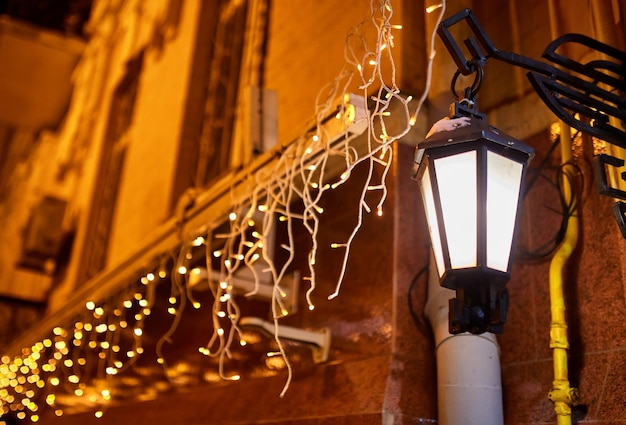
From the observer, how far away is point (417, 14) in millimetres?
5164

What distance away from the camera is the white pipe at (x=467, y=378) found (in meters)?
3.63

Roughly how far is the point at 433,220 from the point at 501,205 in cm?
31

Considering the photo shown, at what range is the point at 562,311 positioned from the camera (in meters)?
3.60

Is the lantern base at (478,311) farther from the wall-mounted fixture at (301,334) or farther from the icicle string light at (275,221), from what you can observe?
the wall-mounted fixture at (301,334)

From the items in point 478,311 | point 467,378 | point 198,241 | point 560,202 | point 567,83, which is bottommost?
point 467,378

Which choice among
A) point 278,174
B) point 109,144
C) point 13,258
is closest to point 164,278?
point 278,174

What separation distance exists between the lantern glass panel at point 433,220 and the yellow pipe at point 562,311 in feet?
3.30

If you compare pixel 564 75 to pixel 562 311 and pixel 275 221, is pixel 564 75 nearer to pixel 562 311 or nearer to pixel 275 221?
pixel 562 311

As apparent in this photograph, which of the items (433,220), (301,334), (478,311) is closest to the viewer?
(478,311)

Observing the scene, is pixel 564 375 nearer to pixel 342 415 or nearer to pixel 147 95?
pixel 342 415

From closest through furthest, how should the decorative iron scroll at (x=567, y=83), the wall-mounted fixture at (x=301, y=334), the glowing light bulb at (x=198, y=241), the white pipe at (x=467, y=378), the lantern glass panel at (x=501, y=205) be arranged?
1. the lantern glass panel at (x=501, y=205)
2. the decorative iron scroll at (x=567, y=83)
3. the white pipe at (x=467, y=378)
4. the wall-mounted fixture at (x=301, y=334)
5. the glowing light bulb at (x=198, y=241)

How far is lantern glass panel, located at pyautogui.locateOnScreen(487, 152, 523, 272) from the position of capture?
9.32 feet

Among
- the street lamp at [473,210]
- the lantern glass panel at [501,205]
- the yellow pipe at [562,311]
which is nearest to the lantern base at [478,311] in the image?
the street lamp at [473,210]

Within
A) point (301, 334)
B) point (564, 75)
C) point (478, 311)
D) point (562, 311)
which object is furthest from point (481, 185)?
point (301, 334)
